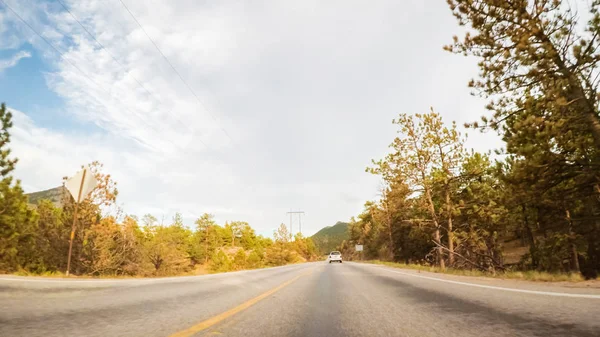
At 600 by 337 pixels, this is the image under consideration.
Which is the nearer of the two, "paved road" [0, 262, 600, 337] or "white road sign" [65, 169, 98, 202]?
"paved road" [0, 262, 600, 337]

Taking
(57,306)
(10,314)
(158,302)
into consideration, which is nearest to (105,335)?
(10,314)

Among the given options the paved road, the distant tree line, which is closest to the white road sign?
the distant tree line

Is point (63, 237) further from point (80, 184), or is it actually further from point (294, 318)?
point (294, 318)

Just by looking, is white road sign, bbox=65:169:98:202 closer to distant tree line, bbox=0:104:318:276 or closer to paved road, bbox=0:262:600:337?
distant tree line, bbox=0:104:318:276

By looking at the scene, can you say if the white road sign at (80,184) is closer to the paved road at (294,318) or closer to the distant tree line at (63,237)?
the distant tree line at (63,237)

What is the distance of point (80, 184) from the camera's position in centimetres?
1619

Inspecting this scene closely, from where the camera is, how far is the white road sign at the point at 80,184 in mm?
16031

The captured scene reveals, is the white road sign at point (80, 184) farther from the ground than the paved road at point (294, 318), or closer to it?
farther from the ground

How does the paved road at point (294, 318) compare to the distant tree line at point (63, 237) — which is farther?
the distant tree line at point (63, 237)

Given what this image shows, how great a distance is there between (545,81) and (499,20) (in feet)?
8.80

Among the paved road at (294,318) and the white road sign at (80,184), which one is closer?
the paved road at (294,318)

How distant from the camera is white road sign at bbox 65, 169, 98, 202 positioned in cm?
1603

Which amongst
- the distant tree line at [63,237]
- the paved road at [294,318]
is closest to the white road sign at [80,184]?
the distant tree line at [63,237]

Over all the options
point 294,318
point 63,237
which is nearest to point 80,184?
point 63,237
